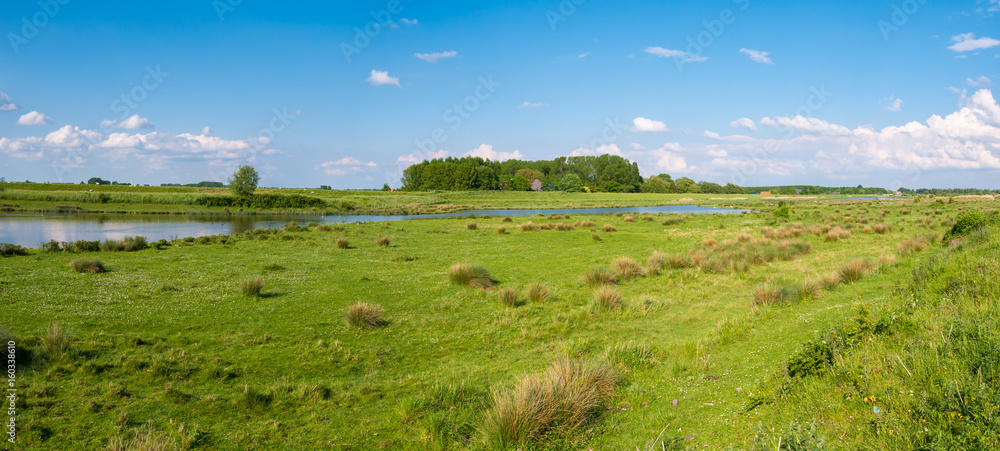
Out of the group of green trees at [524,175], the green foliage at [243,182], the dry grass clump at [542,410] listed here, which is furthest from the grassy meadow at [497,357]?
the group of green trees at [524,175]

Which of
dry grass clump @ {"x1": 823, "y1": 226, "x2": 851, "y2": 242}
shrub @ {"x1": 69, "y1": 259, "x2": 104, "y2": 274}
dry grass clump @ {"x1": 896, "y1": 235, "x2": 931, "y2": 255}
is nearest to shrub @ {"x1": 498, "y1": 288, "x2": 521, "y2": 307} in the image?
shrub @ {"x1": 69, "y1": 259, "x2": 104, "y2": 274}

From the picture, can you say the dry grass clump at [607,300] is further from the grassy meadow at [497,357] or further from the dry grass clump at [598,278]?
the dry grass clump at [598,278]

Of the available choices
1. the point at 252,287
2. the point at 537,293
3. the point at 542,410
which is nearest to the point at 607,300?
the point at 537,293

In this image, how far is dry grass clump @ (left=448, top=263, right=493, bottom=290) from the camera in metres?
15.8

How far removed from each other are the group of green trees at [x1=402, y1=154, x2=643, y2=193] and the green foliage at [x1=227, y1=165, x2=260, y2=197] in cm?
5365

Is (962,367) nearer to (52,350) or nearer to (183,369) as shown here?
(183,369)

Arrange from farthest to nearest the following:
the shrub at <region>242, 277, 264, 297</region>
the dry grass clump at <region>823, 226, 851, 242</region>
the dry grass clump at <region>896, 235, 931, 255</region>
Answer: the dry grass clump at <region>823, 226, 851, 242</region>, the dry grass clump at <region>896, 235, 931, 255</region>, the shrub at <region>242, 277, 264, 297</region>

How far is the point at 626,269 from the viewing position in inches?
698

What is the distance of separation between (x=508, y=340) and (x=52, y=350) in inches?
329

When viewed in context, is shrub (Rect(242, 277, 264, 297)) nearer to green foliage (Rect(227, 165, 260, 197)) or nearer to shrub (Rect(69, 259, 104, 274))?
shrub (Rect(69, 259, 104, 274))

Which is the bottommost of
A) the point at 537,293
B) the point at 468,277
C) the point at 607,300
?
the point at 607,300

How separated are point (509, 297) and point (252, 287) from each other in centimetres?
736

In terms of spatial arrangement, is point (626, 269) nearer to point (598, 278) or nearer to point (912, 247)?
point (598, 278)

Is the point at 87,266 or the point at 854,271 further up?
the point at 87,266
